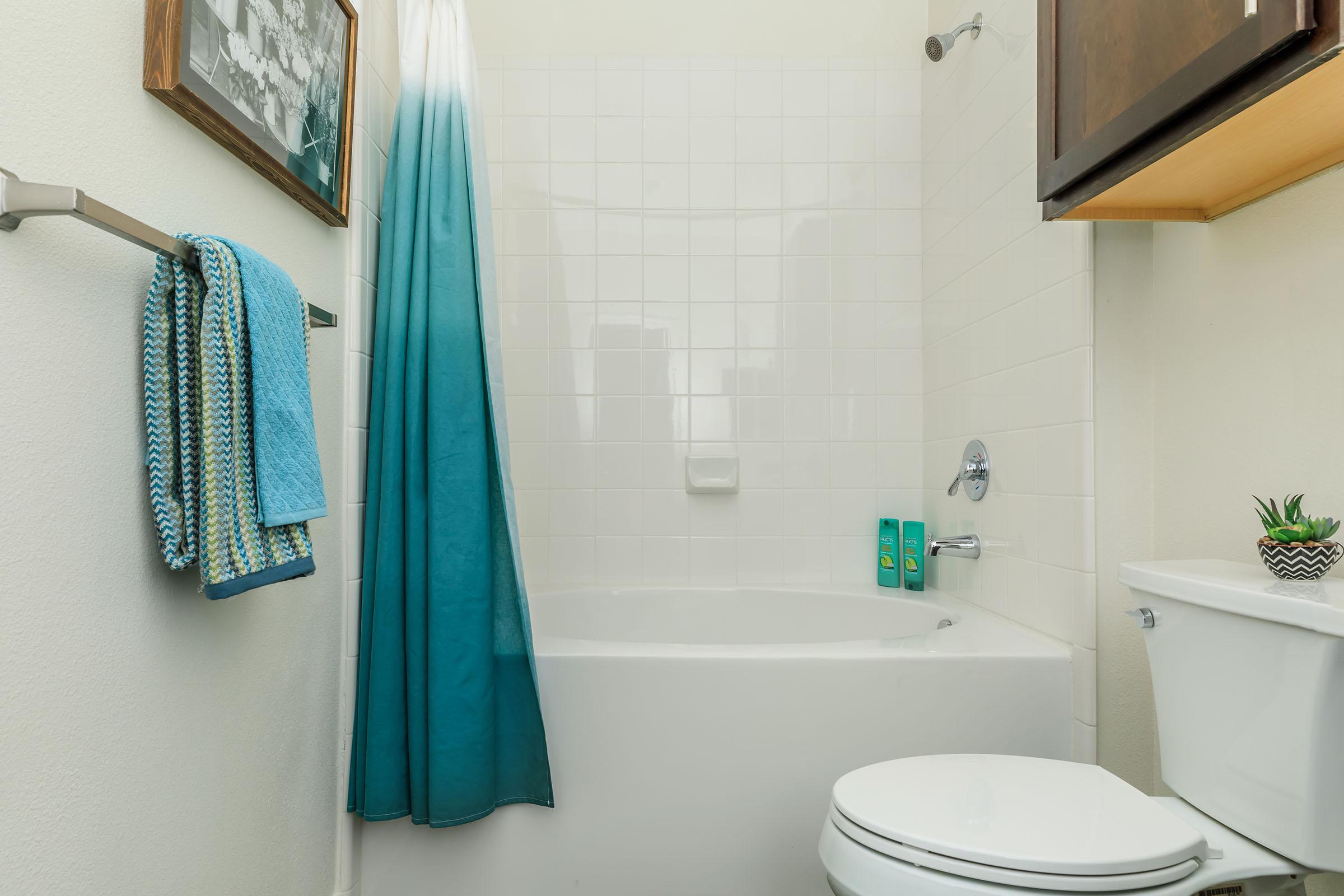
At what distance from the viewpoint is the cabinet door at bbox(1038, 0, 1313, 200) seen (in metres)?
0.88

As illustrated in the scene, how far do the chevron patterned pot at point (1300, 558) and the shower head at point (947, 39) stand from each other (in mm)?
1383

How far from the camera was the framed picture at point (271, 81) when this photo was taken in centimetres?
92

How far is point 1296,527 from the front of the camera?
1003 mm

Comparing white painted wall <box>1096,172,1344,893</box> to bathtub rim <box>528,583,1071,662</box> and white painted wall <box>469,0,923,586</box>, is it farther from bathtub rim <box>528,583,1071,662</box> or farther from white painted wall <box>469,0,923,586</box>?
white painted wall <box>469,0,923,586</box>

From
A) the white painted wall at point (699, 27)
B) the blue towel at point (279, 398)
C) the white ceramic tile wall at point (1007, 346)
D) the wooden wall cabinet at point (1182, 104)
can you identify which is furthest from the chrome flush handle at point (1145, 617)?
the white painted wall at point (699, 27)

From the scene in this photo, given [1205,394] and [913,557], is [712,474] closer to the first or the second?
[913,557]

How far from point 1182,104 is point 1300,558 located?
59 cm

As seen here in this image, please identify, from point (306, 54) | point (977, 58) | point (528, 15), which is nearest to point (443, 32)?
point (306, 54)

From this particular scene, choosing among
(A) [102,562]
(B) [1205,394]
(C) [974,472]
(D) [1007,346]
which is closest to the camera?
(A) [102,562]

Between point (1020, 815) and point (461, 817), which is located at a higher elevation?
point (1020, 815)

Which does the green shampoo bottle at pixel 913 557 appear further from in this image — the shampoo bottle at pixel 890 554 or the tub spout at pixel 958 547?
the tub spout at pixel 958 547

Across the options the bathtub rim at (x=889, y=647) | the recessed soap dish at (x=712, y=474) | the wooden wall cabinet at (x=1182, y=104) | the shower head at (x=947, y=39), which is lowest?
the bathtub rim at (x=889, y=647)

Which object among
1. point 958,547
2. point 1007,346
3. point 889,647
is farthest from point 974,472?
point 889,647

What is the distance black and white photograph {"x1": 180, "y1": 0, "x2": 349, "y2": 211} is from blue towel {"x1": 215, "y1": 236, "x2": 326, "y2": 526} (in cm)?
22
